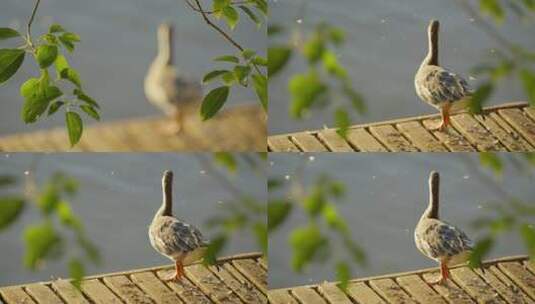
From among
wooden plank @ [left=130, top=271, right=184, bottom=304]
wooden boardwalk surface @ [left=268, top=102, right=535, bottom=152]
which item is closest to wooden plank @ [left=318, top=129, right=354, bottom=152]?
wooden boardwalk surface @ [left=268, top=102, right=535, bottom=152]

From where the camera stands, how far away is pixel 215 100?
105 inches

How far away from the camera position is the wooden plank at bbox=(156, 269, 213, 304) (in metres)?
2.72

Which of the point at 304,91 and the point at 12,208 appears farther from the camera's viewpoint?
the point at 304,91

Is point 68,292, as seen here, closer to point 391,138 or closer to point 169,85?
point 169,85

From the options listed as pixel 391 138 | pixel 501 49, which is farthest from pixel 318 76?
pixel 501 49

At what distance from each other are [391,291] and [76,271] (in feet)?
2.79

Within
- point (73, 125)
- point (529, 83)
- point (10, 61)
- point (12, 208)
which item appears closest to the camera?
point (12, 208)

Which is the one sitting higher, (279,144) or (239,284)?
(279,144)

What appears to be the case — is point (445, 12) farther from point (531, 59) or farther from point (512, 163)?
point (512, 163)

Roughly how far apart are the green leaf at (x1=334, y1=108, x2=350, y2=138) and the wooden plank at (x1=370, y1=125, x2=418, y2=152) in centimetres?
7

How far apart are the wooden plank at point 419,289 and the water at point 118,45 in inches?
25.3

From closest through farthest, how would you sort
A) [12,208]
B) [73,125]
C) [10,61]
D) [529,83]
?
[12,208] < [529,83] < [10,61] < [73,125]

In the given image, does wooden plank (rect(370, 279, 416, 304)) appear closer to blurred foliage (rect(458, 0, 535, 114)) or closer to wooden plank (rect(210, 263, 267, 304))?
wooden plank (rect(210, 263, 267, 304))

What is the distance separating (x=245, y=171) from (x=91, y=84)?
0.48 m
